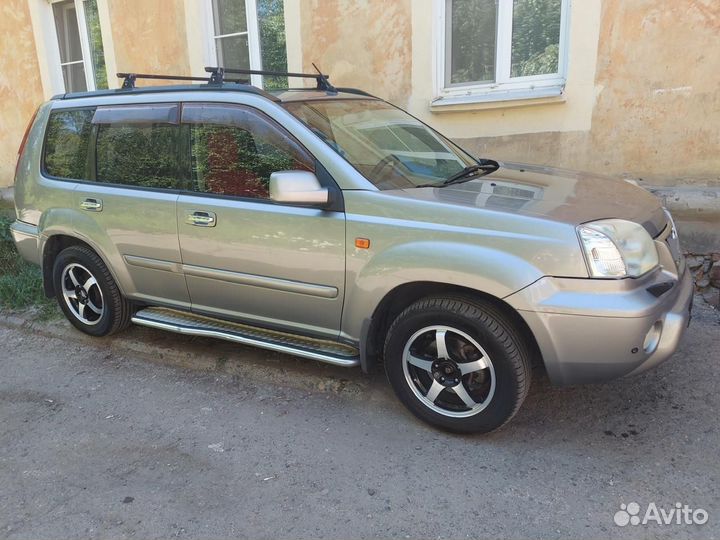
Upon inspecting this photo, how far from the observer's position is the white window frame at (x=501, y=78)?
550cm

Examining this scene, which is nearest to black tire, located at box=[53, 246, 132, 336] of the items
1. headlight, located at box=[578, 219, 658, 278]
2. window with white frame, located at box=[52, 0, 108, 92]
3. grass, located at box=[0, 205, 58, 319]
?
grass, located at box=[0, 205, 58, 319]

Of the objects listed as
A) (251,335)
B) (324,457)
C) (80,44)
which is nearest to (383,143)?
(251,335)

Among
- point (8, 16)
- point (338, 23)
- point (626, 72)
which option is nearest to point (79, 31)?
point (8, 16)

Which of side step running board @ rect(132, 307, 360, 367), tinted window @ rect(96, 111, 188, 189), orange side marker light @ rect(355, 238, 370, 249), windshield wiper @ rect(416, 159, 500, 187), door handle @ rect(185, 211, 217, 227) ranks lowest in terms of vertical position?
side step running board @ rect(132, 307, 360, 367)

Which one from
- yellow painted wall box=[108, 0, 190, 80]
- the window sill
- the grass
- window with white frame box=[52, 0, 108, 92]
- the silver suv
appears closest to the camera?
the silver suv

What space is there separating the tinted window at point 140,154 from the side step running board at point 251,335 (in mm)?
872

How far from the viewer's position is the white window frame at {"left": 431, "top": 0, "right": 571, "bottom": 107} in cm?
550

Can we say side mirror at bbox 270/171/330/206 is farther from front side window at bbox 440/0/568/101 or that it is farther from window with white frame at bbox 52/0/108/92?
window with white frame at bbox 52/0/108/92

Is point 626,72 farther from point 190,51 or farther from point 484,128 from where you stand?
point 190,51

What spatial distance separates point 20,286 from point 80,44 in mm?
5118

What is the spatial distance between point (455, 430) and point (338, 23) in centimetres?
496

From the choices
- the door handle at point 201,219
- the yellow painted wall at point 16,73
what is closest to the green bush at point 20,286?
the door handle at point 201,219

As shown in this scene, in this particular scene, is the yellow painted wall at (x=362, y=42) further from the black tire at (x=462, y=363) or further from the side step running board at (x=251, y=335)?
the black tire at (x=462, y=363)

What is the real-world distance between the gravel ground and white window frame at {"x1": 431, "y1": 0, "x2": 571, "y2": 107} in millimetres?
2857
